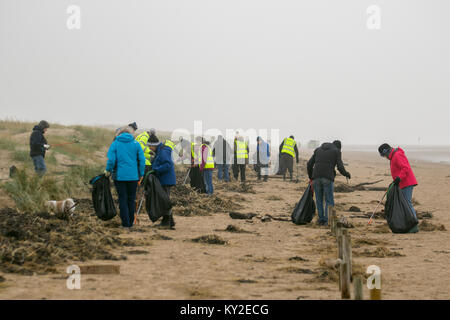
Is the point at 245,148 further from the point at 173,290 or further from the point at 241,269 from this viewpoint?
the point at 173,290

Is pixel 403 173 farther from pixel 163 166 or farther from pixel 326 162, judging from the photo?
pixel 163 166

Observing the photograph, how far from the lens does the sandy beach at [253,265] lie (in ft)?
19.5

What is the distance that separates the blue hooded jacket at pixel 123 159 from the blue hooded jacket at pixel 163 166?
0.63m

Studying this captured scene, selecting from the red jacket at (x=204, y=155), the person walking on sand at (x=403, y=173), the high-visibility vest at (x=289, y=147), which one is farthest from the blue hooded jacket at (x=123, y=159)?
the high-visibility vest at (x=289, y=147)

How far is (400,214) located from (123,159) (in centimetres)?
529

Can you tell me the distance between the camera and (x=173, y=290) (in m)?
5.99

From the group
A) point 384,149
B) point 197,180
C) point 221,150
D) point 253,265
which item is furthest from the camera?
point 221,150

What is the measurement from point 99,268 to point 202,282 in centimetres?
131

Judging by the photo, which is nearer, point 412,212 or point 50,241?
point 50,241

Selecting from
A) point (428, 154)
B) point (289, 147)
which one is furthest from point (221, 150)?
point (428, 154)

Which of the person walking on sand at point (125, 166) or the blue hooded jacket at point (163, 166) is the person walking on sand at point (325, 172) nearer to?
the blue hooded jacket at point (163, 166)

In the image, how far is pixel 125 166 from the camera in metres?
9.59

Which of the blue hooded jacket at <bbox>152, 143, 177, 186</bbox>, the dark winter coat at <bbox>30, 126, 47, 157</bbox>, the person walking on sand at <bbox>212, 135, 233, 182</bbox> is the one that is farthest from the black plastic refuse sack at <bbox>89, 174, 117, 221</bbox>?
the person walking on sand at <bbox>212, 135, 233, 182</bbox>
